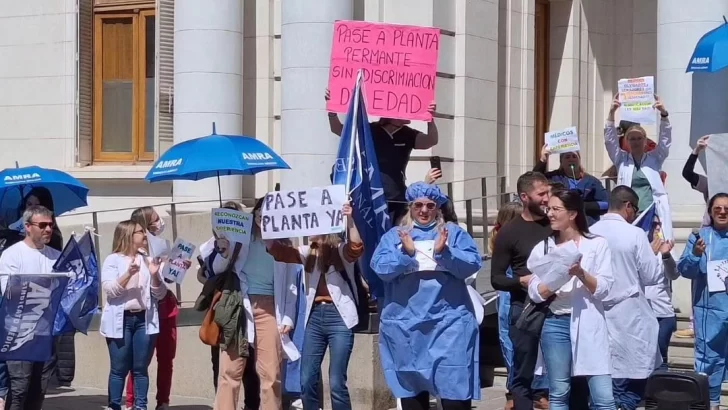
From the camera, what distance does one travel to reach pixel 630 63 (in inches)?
667

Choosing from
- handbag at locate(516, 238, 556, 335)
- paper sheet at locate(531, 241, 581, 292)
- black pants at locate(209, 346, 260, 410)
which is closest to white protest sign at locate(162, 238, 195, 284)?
black pants at locate(209, 346, 260, 410)

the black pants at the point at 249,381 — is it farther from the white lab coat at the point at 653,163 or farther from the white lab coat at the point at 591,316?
the white lab coat at the point at 653,163

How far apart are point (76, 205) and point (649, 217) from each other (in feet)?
17.0

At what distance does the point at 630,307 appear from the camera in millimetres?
9328

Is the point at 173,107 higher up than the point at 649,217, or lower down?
higher up

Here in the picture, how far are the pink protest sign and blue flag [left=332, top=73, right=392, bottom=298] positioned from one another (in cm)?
87

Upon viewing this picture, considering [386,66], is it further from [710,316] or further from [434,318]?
[710,316]

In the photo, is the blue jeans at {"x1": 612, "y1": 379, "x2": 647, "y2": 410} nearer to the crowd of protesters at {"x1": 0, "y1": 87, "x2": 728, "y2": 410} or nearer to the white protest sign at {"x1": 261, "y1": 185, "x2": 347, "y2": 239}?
the crowd of protesters at {"x1": 0, "y1": 87, "x2": 728, "y2": 410}

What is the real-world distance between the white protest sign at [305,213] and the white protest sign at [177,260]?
148 cm

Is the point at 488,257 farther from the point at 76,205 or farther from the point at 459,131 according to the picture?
the point at 76,205

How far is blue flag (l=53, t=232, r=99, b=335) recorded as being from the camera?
33.4 feet

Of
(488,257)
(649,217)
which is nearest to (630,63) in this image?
(488,257)

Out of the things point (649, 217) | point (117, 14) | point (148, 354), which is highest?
point (117, 14)

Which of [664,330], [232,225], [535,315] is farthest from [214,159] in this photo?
[664,330]
